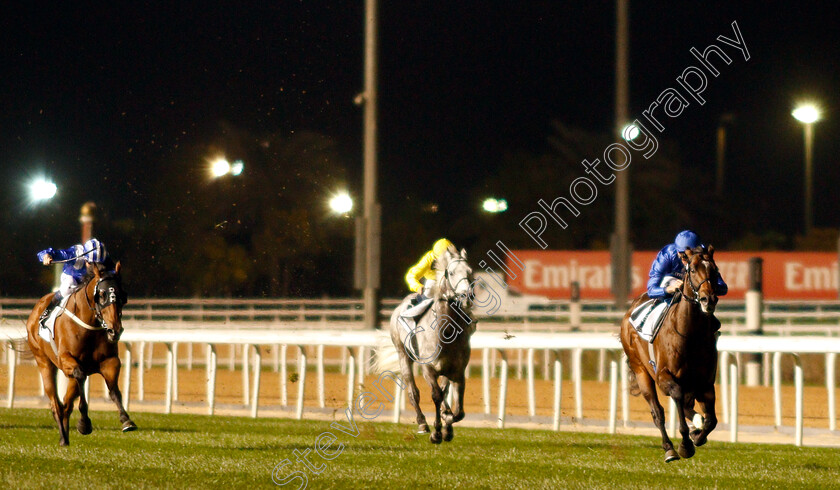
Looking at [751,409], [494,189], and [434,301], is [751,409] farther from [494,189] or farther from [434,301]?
[494,189]

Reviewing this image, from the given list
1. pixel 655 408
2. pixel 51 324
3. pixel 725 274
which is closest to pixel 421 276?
pixel 655 408

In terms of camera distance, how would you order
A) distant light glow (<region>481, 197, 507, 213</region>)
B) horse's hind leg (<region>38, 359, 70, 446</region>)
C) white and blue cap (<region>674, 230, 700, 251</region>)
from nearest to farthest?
white and blue cap (<region>674, 230, 700, 251</region>) < horse's hind leg (<region>38, 359, 70, 446</region>) < distant light glow (<region>481, 197, 507, 213</region>)

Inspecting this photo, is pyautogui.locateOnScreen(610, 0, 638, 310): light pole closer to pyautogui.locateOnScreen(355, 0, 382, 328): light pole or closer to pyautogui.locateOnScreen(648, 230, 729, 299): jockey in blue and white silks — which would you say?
pyautogui.locateOnScreen(355, 0, 382, 328): light pole

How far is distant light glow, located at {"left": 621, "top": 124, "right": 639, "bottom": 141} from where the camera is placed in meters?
14.0

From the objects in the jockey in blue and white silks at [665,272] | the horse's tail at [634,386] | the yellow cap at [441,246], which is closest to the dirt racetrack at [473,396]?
the yellow cap at [441,246]

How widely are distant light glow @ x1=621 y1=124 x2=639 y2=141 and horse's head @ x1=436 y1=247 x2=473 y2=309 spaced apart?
7.44 metres

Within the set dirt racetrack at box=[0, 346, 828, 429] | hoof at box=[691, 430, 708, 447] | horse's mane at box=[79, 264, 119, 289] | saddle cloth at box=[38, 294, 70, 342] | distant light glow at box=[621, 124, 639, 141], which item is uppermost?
distant light glow at box=[621, 124, 639, 141]

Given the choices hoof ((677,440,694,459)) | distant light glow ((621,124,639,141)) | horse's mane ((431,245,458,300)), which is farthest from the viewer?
distant light glow ((621,124,639,141))

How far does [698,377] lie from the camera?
5.89m

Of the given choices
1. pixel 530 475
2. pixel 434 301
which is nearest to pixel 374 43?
pixel 434 301

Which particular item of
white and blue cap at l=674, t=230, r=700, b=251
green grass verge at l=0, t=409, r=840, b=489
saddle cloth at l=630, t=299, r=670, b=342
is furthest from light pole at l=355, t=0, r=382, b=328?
white and blue cap at l=674, t=230, r=700, b=251

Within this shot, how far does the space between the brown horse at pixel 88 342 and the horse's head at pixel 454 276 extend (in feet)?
6.22

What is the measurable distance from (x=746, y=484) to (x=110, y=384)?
381 cm

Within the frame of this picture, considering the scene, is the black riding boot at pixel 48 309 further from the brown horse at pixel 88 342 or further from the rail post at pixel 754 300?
the rail post at pixel 754 300
